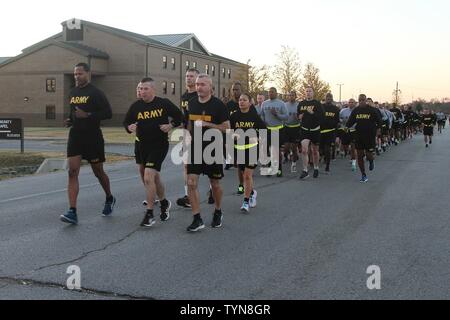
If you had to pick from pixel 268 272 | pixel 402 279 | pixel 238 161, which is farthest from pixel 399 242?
pixel 238 161

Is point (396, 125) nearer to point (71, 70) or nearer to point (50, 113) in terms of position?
point (71, 70)

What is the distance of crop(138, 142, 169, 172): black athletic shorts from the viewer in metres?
6.80

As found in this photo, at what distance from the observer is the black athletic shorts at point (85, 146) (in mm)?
7027

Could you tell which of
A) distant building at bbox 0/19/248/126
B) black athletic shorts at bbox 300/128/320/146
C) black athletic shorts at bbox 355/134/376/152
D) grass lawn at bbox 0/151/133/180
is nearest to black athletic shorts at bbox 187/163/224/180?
black athletic shorts at bbox 300/128/320/146

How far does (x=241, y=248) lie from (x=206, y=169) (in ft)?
4.13

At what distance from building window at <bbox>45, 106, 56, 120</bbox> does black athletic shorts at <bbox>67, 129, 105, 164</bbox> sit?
45485mm

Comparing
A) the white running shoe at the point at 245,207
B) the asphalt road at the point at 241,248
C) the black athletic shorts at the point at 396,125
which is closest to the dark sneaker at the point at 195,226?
the asphalt road at the point at 241,248

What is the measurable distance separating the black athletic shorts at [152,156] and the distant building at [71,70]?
43.2m

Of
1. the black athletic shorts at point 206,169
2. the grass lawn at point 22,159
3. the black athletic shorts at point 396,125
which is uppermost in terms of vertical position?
the black athletic shorts at point 396,125

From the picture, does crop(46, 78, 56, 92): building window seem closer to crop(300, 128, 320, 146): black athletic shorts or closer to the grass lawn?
the grass lawn

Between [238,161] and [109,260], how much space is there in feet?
12.0

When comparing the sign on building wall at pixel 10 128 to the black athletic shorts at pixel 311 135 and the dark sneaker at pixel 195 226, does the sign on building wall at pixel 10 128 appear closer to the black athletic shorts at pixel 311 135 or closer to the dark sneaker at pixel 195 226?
the black athletic shorts at pixel 311 135
